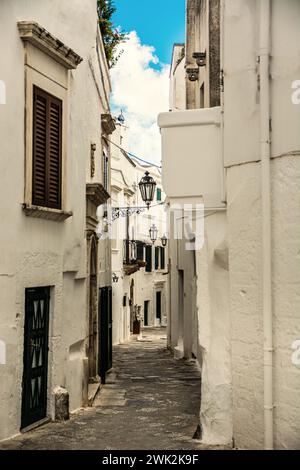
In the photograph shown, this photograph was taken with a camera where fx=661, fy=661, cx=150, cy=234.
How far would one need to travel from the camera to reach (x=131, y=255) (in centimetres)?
3425

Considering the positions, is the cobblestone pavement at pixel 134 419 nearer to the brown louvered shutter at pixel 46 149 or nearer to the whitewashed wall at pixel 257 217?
the whitewashed wall at pixel 257 217

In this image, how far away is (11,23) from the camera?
9.10 m

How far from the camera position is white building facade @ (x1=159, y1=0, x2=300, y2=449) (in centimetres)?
707

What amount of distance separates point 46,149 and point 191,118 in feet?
8.47

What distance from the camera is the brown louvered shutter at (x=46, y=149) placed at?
9797 millimetres

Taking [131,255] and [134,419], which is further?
[131,255]

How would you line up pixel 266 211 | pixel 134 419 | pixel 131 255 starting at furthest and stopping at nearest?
pixel 131 255 → pixel 134 419 → pixel 266 211

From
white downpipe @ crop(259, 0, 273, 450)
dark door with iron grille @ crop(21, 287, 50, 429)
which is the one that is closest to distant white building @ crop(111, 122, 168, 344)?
dark door with iron grille @ crop(21, 287, 50, 429)

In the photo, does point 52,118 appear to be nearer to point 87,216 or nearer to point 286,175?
point 87,216

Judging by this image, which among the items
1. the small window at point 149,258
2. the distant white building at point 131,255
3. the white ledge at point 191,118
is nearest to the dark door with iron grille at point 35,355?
the white ledge at point 191,118

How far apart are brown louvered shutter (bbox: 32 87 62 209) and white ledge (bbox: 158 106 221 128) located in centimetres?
218

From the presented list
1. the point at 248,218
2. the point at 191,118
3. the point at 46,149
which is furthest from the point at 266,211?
the point at 46,149

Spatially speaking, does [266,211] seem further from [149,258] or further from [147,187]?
[149,258]

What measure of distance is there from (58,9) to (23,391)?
605 centimetres
